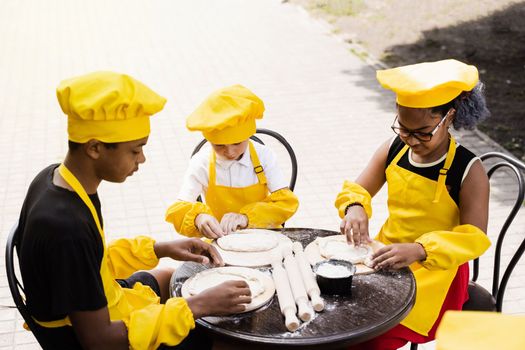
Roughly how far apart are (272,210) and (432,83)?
44.2 inches

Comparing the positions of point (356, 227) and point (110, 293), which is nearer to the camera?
point (110, 293)

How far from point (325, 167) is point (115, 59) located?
5113 mm

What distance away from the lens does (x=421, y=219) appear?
3445 mm

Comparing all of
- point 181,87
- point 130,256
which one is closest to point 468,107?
point 130,256

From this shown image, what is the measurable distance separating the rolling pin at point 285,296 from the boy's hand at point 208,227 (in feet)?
1.48

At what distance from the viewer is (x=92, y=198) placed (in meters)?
→ 2.69

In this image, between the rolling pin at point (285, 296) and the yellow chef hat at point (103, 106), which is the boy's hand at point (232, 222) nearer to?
the rolling pin at point (285, 296)

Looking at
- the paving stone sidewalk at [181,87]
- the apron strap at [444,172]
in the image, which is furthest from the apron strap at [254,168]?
the paving stone sidewalk at [181,87]

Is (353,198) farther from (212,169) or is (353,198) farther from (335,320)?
(335,320)

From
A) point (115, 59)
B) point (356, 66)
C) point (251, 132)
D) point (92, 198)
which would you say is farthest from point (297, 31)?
point (92, 198)

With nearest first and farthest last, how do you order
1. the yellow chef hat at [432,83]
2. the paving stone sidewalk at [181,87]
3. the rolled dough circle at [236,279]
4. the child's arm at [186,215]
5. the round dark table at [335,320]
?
the round dark table at [335,320] < the rolled dough circle at [236,279] < the yellow chef hat at [432,83] < the child's arm at [186,215] < the paving stone sidewalk at [181,87]

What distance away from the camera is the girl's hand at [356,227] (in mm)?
3234

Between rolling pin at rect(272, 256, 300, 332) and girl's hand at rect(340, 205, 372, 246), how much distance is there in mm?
437

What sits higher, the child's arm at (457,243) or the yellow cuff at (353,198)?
the child's arm at (457,243)
